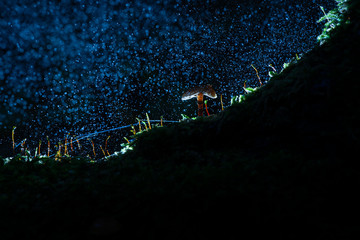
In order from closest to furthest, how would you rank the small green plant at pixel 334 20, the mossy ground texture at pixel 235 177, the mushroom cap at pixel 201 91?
the mossy ground texture at pixel 235 177 < the small green plant at pixel 334 20 < the mushroom cap at pixel 201 91

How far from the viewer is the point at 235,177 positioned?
1.44 metres

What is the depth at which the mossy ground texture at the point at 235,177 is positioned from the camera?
1163mm

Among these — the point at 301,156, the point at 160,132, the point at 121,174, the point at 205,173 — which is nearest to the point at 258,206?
the point at 205,173

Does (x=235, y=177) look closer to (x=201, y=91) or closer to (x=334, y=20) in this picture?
(x=334, y=20)

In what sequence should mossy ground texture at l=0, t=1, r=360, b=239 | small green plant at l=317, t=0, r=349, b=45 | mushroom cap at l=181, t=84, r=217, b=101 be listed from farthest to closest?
mushroom cap at l=181, t=84, r=217, b=101 → small green plant at l=317, t=0, r=349, b=45 → mossy ground texture at l=0, t=1, r=360, b=239

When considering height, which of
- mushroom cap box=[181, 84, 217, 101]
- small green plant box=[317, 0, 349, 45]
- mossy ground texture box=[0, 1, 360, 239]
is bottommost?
mossy ground texture box=[0, 1, 360, 239]

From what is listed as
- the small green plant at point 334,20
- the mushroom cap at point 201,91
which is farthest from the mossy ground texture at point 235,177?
the mushroom cap at point 201,91

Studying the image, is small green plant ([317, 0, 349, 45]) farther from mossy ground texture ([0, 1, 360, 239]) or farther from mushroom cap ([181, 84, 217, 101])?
mushroom cap ([181, 84, 217, 101])

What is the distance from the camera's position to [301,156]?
59.4 inches

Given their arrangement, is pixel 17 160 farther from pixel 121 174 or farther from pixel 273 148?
pixel 273 148

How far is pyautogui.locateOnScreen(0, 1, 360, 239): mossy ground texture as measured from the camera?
1.16m

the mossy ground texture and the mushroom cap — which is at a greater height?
the mushroom cap

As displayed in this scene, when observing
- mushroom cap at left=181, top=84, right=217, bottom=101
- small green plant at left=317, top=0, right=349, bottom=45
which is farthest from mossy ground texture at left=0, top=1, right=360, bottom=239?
mushroom cap at left=181, top=84, right=217, bottom=101

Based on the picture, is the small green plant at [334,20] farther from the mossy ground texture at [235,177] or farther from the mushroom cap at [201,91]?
the mushroom cap at [201,91]
